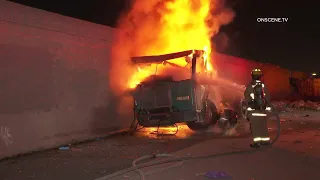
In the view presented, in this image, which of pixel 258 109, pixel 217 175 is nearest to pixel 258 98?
pixel 258 109

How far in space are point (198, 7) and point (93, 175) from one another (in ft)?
33.0

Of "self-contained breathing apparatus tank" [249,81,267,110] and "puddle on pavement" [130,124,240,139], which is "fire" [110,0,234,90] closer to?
"puddle on pavement" [130,124,240,139]

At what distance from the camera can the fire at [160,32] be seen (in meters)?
11.9

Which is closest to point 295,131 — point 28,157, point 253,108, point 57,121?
point 253,108

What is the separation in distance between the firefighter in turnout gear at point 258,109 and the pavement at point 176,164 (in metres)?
0.34

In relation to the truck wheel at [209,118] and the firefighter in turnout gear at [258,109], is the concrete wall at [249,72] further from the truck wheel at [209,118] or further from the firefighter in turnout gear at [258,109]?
the firefighter in turnout gear at [258,109]

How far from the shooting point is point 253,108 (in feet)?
27.1

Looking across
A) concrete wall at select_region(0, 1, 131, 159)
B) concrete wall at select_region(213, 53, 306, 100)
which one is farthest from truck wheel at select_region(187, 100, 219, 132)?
concrete wall at select_region(213, 53, 306, 100)

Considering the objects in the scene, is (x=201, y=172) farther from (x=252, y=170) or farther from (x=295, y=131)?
(x=295, y=131)

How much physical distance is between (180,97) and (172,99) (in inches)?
10.1

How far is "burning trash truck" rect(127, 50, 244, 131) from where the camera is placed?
10633 millimetres

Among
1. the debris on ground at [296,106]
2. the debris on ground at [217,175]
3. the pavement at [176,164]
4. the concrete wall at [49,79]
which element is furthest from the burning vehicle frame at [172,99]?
the debris on ground at [296,106]

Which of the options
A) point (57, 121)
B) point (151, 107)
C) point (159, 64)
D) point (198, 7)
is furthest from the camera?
point (198, 7)

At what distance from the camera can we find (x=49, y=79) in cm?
890
